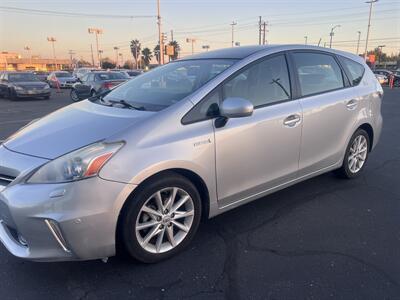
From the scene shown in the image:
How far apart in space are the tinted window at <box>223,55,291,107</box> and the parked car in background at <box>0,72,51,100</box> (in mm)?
17073

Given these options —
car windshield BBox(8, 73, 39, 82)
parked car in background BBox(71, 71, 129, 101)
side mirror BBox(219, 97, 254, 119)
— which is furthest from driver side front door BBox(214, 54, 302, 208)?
car windshield BBox(8, 73, 39, 82)

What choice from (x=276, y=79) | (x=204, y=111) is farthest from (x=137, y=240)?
(x=276, y=79)

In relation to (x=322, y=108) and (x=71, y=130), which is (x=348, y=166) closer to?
(x=322, y=108)

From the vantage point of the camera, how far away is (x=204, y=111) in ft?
9.32

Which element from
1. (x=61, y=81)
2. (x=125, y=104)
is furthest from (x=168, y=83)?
(x=61, y=81)

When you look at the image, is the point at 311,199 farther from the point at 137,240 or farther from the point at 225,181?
the point at 137,240

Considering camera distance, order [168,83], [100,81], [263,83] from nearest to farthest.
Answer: [263,83] < [168,83] < [100,81]

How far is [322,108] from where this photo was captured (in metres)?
3.72

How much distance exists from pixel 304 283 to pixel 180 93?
5.93 ft

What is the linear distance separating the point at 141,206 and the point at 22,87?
17662 millimetres

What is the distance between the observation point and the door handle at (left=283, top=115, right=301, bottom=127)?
335 centimetres

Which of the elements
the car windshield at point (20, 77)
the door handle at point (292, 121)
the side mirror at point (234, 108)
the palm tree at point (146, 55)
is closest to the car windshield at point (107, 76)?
the car windshield at point (20, 77)

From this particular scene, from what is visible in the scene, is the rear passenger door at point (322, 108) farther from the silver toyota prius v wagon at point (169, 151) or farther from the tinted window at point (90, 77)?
the tinted window at point (90, 77)

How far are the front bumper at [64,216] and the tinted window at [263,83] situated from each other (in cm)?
134
